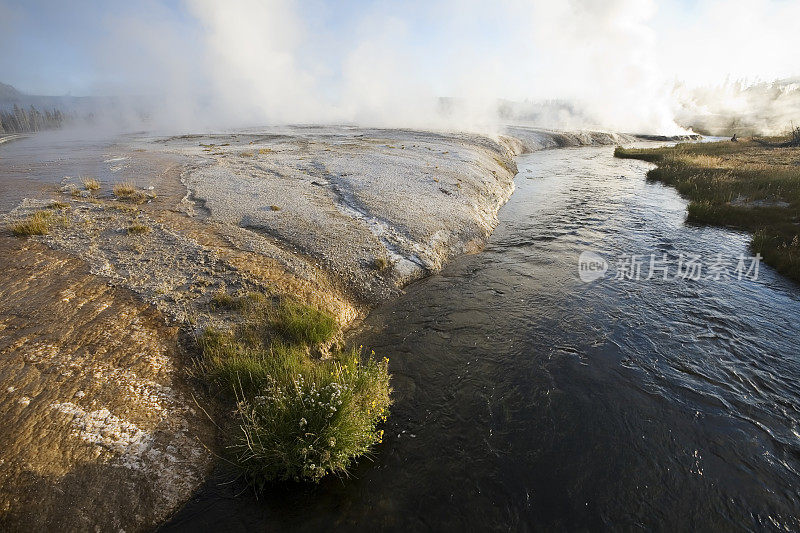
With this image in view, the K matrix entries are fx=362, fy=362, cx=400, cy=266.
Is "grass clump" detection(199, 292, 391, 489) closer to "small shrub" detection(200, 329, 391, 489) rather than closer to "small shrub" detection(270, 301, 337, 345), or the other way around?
"small shrub" detection(200, 329, 391, 489)

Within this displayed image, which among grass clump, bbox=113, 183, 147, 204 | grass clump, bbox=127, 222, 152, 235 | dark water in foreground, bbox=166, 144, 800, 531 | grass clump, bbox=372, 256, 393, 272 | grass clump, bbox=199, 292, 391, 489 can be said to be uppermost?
grass clump, bbox=113, 183, 147, 204

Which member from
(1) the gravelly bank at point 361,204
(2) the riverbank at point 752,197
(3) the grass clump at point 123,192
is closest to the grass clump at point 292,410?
(1) the gravelly bank at point 361,204

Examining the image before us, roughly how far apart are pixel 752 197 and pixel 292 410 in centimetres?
2723

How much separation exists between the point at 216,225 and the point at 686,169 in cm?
3519

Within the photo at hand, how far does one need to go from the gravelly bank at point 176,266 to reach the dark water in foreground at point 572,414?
129cm

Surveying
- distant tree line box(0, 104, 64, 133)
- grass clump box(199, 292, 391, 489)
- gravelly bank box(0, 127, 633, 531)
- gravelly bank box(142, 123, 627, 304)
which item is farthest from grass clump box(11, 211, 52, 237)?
distant tree line box(0, 104, 64, 133)

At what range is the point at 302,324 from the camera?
9.15m

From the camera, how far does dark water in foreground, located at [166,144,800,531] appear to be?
5688 mm

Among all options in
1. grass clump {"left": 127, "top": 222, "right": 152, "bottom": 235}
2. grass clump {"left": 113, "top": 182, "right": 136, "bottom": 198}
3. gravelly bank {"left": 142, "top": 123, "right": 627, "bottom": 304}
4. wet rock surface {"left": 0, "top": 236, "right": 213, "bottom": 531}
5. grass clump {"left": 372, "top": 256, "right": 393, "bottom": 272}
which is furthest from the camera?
grass clump {"left": 113, "top": 182, "right": 136, "bottom": 198}

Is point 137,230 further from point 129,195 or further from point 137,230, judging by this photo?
point 129,195

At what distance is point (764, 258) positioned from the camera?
47.2 ft

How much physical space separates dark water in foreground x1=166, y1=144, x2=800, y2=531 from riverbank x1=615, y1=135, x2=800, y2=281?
2.04 metres

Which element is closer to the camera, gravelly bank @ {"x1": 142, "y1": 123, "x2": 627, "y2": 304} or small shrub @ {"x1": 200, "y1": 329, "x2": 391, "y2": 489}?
small shrub @ {"x1": 200, "y1": 329, "x2": 391, "y2": 489}

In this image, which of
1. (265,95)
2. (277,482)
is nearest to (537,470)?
(277,482)
